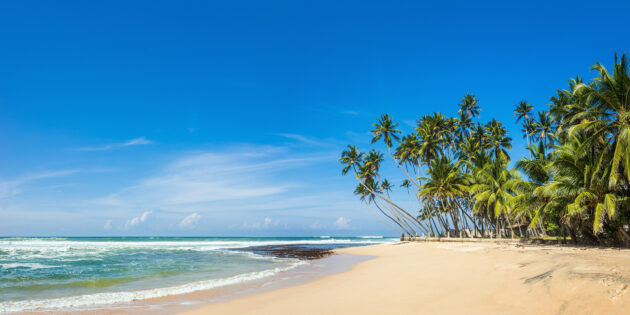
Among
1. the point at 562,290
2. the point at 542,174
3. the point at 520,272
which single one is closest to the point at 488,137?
the point at 542,174

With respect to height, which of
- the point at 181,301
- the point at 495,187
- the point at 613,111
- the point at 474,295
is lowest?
the point at 181,301

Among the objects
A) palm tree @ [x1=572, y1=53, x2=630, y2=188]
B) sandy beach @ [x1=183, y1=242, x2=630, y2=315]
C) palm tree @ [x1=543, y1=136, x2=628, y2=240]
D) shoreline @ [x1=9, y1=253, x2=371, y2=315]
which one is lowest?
shoreline @ [x1=9, y1=253, x2=371, y2=315]

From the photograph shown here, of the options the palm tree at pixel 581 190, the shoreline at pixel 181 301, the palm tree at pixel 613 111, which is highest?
the palm tree at pixel 613 111

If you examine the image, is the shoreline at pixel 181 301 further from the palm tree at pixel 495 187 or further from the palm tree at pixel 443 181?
the palm tree at pixel 443 181

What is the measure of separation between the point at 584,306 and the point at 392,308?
3.16 metres

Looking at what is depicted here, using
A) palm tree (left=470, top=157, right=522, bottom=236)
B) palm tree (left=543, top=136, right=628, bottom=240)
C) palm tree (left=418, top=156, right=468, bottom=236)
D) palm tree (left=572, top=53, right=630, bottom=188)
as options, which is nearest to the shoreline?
palm tree (left=572, top=53, right=630, bottom=188)

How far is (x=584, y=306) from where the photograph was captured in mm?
5109

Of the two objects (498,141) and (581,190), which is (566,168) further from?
(498,141)

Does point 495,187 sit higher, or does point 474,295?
point 495,187

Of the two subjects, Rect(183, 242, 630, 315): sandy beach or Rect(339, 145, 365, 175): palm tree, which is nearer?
Rect(183, 242, 630, 315): sandy beach

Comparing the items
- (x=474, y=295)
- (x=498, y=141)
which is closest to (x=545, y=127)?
(x=498, y=141)

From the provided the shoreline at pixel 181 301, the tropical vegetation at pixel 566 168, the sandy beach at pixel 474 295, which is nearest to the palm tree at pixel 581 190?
the tropical vegetation at pixel 566 168

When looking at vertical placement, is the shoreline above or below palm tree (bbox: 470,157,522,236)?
below

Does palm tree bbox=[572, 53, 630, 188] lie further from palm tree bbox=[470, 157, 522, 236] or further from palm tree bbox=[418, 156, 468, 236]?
palm tree bbox=[418, 156, 468, 236]
